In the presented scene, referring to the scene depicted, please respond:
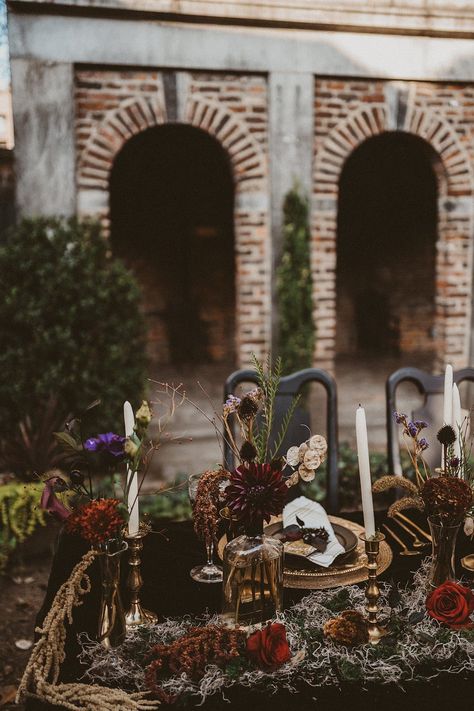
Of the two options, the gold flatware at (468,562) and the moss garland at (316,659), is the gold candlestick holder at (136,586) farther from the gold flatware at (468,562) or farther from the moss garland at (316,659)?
the gold flatware at (468,562)

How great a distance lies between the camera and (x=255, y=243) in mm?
4648

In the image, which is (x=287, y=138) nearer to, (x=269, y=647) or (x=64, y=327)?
(x=64, y=327)

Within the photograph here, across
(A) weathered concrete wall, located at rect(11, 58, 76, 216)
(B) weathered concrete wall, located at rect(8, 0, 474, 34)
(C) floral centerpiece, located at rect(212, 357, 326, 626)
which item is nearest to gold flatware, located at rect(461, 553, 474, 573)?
(C) floral centerpiece, located at rect(212, 357, 326, 626)

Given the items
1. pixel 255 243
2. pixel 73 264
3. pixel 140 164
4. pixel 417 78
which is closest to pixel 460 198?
pixel 417 78

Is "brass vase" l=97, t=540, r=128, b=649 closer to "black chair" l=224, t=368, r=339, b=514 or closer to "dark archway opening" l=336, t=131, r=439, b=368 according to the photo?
"black chair" l=224, t=368, r=339, b=514

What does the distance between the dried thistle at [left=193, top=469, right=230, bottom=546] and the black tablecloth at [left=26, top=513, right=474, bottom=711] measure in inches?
7.4

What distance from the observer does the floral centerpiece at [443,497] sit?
1.35 meters

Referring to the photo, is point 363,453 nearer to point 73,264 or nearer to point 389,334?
point 73,264

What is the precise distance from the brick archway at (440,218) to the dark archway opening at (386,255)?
2.05 m

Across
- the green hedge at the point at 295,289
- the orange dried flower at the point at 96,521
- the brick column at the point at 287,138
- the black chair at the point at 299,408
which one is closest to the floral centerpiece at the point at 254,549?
the orange dried flower at the point at 96,521

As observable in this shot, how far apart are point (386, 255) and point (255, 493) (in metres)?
6.75

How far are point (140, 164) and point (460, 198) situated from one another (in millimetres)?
3497

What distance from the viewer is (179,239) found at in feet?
23.7

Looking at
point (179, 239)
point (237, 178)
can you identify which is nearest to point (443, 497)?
point (237, 178)
